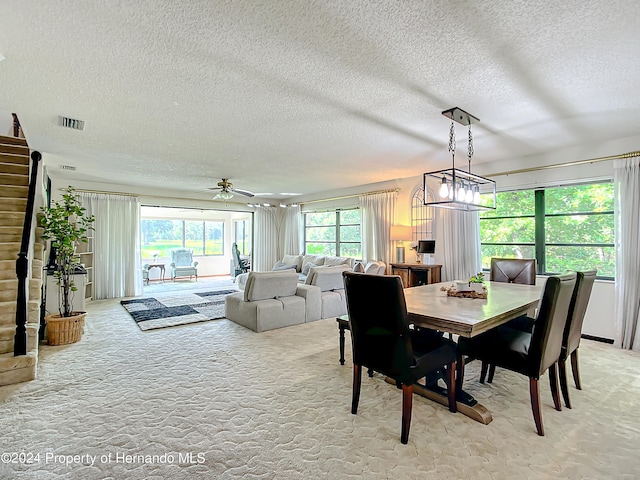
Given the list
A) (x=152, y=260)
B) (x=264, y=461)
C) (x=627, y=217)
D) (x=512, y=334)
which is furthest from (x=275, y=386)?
(x=152, y=260)

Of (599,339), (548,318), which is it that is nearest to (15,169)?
(548,318)

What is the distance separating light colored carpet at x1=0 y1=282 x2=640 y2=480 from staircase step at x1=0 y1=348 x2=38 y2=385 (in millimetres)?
101

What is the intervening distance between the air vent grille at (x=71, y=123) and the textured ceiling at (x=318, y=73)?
86 millimetres

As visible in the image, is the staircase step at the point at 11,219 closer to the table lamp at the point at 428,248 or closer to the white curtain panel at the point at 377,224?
the white curtain panel at the point at 377,224

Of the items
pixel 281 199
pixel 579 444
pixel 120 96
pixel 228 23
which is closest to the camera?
pixel 228 23

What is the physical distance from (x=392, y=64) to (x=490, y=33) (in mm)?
601

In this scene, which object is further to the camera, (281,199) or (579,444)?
(281,199)

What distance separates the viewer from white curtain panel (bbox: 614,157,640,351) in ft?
11.9

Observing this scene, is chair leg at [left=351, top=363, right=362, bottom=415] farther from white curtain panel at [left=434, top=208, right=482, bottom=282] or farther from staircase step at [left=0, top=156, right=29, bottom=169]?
staircase step at [left=0, top=156, right=29, bottom=169]

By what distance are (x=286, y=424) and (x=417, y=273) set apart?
13.0 ft

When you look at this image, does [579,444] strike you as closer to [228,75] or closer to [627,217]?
[627,217]

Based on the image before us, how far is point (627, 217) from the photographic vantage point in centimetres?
369

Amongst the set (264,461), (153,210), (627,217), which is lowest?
(264,461)

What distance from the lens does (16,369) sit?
2771 millimetres
